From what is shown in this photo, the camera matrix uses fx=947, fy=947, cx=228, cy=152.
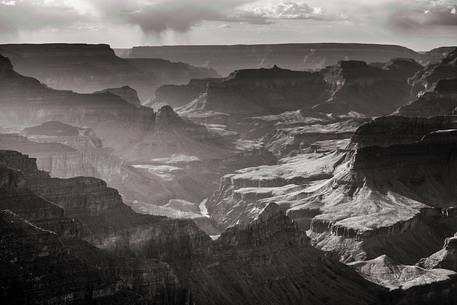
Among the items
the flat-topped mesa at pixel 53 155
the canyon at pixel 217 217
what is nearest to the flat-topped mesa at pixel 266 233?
the canyon at pixel 217 217

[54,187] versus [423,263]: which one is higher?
[54,187]

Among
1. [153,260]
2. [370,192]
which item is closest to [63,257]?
[153,260]

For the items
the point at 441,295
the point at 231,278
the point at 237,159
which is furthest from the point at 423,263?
the point at 237,159

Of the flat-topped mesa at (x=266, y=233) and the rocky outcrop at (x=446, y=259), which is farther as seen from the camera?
the rocky outcrop at (x=446, y=259)

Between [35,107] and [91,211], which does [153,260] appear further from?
[35,107]

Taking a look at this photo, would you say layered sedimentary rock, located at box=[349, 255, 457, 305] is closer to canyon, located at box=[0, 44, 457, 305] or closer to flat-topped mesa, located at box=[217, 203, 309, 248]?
canyon, located at box=[0, 44, 457, 305]

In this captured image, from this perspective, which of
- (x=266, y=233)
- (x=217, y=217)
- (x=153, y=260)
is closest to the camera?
(x=153, y=260)

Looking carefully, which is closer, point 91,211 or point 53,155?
point 91,211

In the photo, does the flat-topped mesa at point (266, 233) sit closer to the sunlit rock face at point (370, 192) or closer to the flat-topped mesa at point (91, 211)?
the flat-topped mesa at point (91, 211)

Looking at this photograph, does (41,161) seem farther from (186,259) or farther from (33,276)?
(33,276)

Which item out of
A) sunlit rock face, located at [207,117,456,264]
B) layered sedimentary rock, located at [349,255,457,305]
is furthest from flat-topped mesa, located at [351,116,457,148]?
layered sedimentary rock, located at [349,255,457,305]

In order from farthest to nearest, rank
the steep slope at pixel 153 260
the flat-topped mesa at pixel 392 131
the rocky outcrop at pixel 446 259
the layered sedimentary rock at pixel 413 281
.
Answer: the flat-topped mesa at pixel 392 131 < the rocky outcrop at pixel 446 259 < the layered sedimentary rock at pixel 413 281 < the steep slope at pixel 153 260
